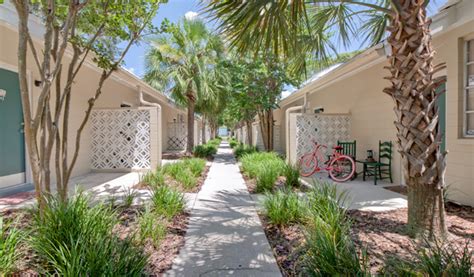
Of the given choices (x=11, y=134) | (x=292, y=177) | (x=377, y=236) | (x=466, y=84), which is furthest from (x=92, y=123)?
(x=466, y=84)

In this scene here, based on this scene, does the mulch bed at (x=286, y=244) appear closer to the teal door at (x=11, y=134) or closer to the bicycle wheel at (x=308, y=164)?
the bicycle wheel at (x=308, y=164)

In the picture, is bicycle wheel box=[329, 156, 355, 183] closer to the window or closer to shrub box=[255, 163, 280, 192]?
shrub box=[255, 163, 280, 192]

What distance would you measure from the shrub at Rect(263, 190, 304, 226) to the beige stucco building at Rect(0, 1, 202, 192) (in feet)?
17.3

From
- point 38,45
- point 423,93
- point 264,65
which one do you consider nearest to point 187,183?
point 38,45

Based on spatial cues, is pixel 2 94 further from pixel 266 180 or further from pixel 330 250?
pixel 330 250

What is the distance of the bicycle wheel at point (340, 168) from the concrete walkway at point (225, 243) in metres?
3.30

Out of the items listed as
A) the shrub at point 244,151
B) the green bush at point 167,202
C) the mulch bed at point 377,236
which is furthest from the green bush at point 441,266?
the shrub at point 244,151

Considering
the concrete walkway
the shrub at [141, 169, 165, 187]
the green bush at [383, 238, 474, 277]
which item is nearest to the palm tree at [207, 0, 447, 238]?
the green bush at [383, 238, 474, 277]

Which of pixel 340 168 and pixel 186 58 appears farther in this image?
pixel 186 58

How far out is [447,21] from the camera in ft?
16.2

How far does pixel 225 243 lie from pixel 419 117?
2.76 meters

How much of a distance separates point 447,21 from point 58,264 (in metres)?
6.61

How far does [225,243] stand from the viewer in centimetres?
357

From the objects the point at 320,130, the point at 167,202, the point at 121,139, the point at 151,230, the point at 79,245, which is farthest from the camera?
the point at 320,130
